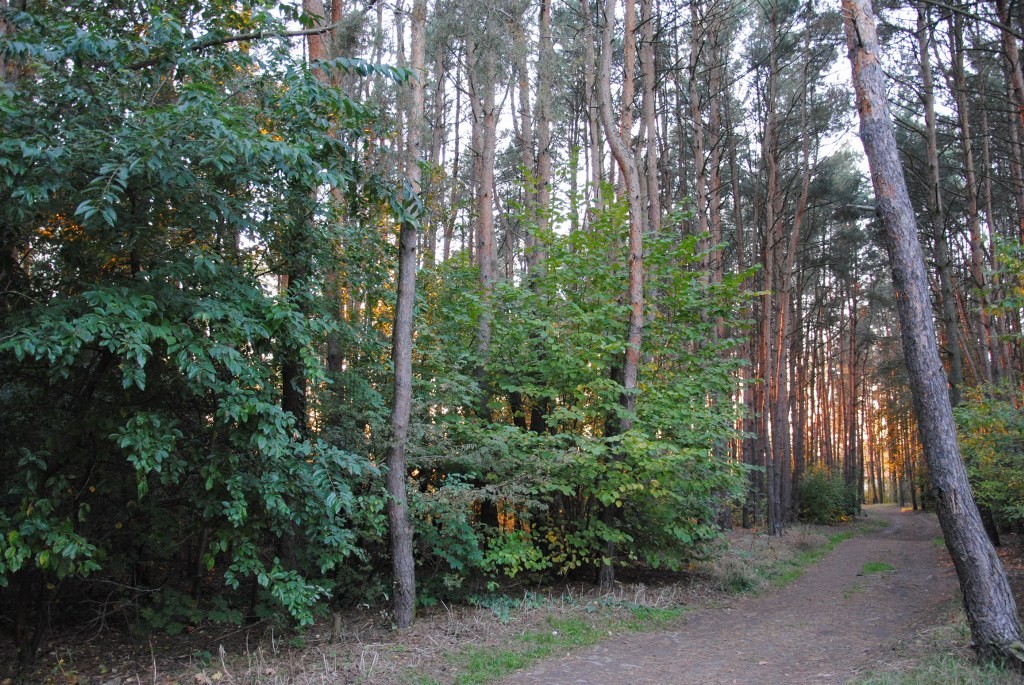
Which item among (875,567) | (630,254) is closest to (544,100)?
(630,254)

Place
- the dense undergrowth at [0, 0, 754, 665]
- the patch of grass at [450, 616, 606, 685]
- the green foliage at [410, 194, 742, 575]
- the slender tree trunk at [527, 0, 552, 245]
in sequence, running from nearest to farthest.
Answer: the dense undergrowth at [0, 0, 754, 665] < the patch of grass at [450, 616, 606, 685] < the green foliage at [410, 194, 742, 575] < the slender tree trunk at [527, 0, 552, 245]

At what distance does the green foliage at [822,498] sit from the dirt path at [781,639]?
11.9m

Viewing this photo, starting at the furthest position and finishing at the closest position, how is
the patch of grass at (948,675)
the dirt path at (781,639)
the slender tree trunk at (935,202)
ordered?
the slender tree trunk at (935,202) < the dirt path at (781,639) < the patch of grass at (948,675)

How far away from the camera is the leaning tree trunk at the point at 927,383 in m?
5.74

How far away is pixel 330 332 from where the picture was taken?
753cm

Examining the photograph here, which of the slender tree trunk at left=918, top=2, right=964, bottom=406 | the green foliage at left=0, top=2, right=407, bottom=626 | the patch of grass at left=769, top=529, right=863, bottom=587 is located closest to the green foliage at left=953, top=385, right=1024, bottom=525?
the slender tree trunk at left=918, top=2, right=964, bottom=406

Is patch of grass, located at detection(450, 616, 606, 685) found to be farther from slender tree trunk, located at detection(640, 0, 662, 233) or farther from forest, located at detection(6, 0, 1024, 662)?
slender tree trunk, located at detection(640, 0, 662, 233)

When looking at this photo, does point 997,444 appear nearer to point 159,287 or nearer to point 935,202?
point 935,202

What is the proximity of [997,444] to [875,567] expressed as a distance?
410cm

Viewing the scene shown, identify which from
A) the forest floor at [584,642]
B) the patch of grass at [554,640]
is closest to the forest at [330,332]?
the forest floor at [584,642]

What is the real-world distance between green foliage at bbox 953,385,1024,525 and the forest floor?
1448 millimetres

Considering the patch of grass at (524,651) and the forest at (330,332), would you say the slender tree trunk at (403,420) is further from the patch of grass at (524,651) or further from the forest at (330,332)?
the patch of grass at (524,651)

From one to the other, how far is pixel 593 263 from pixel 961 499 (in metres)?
5.99

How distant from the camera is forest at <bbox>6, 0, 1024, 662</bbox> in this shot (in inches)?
217
